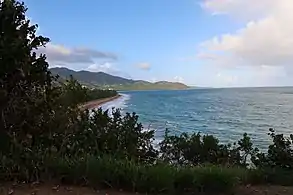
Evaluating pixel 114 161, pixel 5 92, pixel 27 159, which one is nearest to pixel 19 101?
pixel 5 92

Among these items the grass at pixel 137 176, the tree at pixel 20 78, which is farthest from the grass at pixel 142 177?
the tree at pixel 20 78

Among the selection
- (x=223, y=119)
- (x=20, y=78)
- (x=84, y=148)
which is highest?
(x=20, y=78)

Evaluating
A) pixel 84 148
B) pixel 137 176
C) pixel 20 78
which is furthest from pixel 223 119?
pixel 137 176

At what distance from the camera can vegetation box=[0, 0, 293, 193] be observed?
540cm

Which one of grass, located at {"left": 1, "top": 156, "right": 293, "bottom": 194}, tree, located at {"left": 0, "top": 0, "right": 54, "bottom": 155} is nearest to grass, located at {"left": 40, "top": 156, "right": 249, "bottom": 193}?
grass, located at {"left": 1, "top": 156, "right": 293, "bottom": 194}

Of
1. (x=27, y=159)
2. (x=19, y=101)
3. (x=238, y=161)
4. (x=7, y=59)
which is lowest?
(x=238, y=161)

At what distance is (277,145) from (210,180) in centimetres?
290

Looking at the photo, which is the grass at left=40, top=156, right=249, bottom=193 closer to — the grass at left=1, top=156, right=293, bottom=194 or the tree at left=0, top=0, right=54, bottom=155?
the grass at left=1, top=156, right=293, bottom=194

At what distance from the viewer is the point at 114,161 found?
5660 mm

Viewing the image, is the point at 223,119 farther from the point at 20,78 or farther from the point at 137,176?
the point at 137,176

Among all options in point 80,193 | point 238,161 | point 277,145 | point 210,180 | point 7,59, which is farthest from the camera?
point 238,161

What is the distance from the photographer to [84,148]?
299 inches

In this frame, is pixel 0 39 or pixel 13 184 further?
pixel 0 39

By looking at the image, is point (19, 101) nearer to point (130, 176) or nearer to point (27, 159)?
point (27, 159)
